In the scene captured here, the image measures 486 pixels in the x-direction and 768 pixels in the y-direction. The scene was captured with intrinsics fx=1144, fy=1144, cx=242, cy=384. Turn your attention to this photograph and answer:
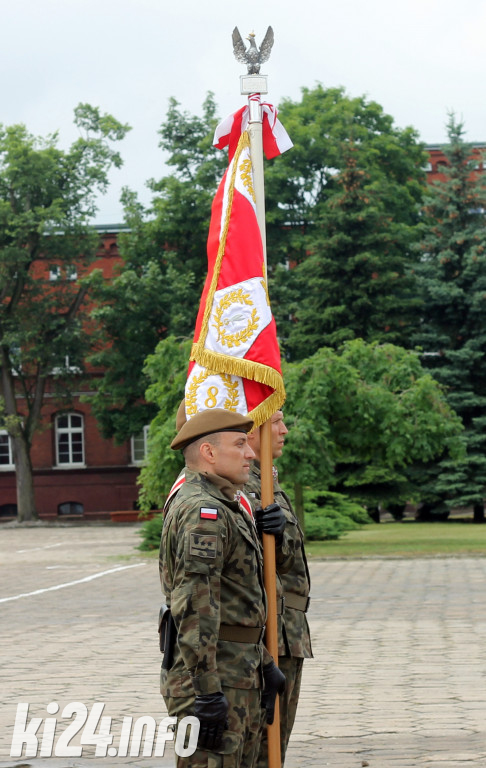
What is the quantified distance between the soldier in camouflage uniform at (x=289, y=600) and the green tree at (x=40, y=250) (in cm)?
3905

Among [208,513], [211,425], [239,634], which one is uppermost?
[211,425]

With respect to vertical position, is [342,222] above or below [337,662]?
above

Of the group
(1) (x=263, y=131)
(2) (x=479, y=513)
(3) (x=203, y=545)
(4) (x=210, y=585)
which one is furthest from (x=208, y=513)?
(2) (x=479, y=513)

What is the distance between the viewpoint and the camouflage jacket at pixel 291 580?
507cm

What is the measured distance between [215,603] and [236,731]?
444mm

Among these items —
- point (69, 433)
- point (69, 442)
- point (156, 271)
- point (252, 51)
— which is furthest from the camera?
point (69, 433)

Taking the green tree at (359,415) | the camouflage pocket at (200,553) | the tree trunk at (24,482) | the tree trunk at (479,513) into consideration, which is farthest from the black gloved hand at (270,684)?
the tree trunk at (24,482)

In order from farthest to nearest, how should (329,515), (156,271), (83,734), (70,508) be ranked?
(70,508) < (156,271) < (329,515) < (83,734)

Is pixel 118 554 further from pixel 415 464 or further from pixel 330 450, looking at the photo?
pixel 415 464

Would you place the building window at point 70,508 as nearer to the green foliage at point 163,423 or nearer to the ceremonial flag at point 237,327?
the green foliage at point 163,423

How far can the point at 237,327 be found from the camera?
541 cm

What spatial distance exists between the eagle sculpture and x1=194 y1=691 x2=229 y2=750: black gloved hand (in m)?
3.31

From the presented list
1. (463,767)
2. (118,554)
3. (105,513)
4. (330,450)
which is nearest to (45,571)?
(118,554)

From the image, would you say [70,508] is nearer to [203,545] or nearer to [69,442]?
[69,442]
